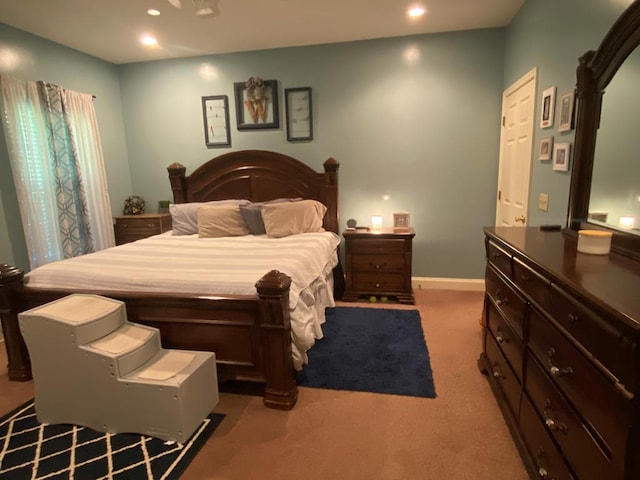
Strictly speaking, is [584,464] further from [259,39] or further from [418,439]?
[259,39]

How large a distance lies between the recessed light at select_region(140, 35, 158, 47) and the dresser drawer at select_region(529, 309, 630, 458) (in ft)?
12.7

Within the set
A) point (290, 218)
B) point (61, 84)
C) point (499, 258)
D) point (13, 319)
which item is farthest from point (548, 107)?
point (61, 84)

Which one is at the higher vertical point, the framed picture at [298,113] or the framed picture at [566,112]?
the framed picture at [298,113]

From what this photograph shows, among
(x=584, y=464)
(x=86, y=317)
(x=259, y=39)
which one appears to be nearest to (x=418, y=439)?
(x=584, y=464)

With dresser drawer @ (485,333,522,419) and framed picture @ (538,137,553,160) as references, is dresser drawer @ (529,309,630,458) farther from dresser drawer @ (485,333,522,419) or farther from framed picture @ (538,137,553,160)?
framed picture @ (538,137,553,160)

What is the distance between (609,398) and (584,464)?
0.29m

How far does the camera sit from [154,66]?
164 inches

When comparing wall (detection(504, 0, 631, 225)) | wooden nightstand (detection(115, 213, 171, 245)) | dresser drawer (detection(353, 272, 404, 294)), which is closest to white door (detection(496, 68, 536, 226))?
wall (detection(504, 0, 631, 225))

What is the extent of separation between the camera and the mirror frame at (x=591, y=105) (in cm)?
151

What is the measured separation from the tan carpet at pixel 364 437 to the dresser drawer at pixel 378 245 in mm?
1395

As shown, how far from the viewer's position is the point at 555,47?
92.3 inches

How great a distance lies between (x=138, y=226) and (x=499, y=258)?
375cm

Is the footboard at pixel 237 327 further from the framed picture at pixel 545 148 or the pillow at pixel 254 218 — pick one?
the framed picture at pixel 545 148

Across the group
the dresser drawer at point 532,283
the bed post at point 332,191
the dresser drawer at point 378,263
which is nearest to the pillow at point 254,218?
the bed post at point 332,191
